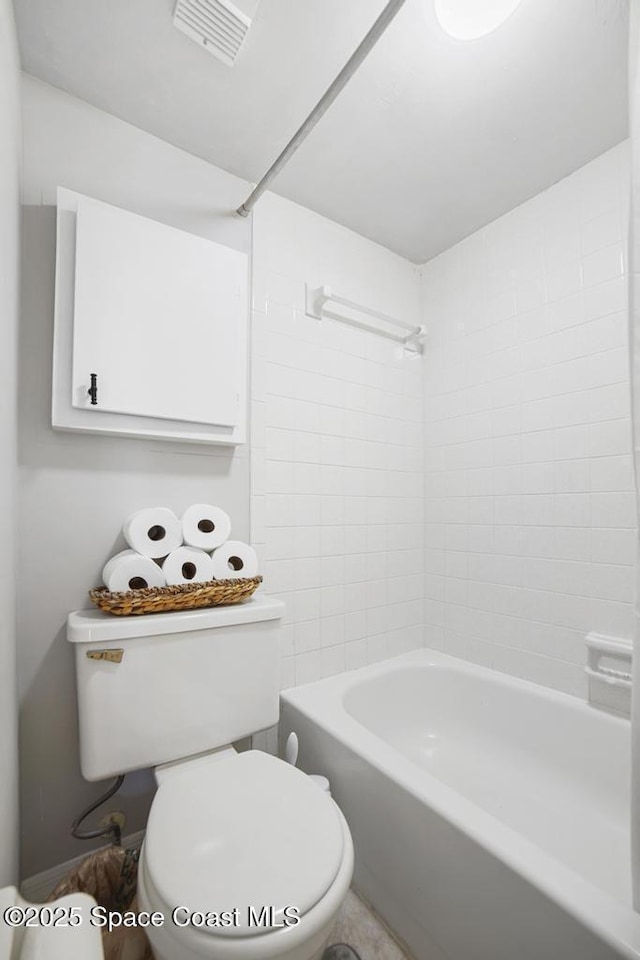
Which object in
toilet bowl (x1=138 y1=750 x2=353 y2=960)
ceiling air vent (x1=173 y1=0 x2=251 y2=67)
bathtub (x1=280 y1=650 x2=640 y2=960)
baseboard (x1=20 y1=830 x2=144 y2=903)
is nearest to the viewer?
toilet bowl (x1=138 y1=750 x2=353 y2=960)

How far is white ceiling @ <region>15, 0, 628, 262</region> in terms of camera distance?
44.9 inches

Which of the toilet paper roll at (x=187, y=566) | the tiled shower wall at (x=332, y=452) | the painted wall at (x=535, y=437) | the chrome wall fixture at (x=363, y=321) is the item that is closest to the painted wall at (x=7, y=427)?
the toilet paper roll at (x=187, y=566)

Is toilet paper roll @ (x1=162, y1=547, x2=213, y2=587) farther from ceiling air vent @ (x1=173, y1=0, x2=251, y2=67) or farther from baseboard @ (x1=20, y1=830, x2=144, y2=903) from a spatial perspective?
ceiling air vent @ (x1=173, y1=0, x2=251, y2=67)

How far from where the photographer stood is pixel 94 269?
1292mm

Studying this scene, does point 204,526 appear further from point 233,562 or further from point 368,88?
point 368,88

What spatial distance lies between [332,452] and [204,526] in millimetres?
682

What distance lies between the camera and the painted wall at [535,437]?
1540mm

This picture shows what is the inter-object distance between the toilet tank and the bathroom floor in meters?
0.54

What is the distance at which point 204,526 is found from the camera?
1.44 m

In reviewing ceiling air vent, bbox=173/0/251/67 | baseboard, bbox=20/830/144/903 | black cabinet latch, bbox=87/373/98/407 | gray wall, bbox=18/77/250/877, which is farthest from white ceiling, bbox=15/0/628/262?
baseboard, bbox=20/830/144/903

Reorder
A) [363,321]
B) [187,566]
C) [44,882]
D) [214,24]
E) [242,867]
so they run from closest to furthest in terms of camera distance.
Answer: [242,867]
[214,24]
[44,882]
[187,566]
[363,321]

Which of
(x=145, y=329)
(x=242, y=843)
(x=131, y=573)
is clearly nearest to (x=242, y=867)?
(x=242, y=843)

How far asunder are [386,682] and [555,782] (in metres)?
0.66

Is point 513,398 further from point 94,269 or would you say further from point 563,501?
point 94,269
